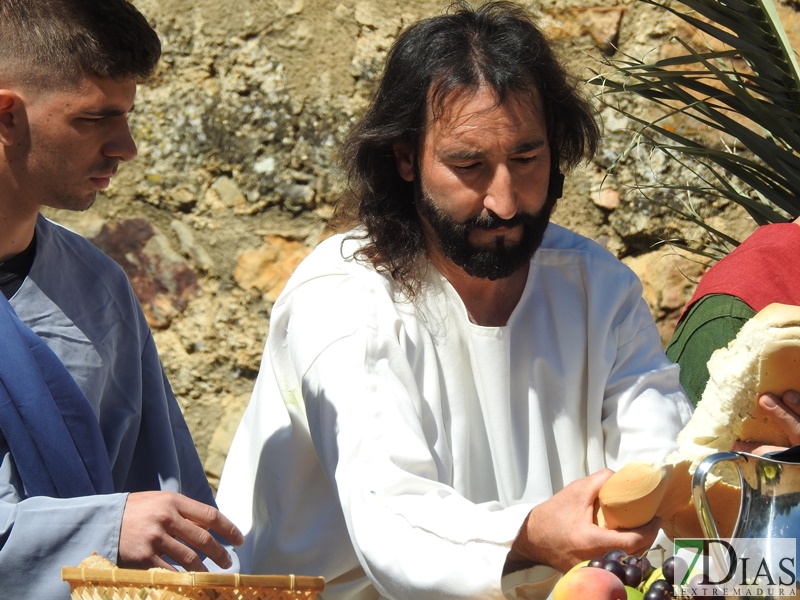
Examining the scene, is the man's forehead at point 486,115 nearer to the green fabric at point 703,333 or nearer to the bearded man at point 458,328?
the bearded man at point 458,328

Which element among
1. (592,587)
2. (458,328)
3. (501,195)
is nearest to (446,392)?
(458,328)

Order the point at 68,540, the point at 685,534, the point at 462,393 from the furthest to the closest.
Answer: the point at 462,393 → the point at 68,540 → the point at 685,534

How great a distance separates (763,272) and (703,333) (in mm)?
188

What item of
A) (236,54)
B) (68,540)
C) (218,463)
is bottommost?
(218,463)

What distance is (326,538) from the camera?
2.14m

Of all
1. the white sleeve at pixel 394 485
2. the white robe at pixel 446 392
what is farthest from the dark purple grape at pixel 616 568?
the white robe at pixel 446 392

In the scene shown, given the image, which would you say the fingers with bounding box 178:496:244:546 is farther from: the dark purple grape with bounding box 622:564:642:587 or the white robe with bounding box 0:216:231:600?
the dark purple grape with bounding box 622:564:642:587

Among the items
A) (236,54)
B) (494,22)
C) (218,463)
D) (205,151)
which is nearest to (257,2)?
(236,54)

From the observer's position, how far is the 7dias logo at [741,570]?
1252 mm

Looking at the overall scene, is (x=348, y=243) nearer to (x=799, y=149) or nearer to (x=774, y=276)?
(x=774, y=276)

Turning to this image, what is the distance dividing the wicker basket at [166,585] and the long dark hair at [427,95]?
2.93 ft

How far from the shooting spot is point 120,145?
76.0 inches

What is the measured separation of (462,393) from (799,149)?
1.14m

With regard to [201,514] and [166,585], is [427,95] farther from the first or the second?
[166,585]
